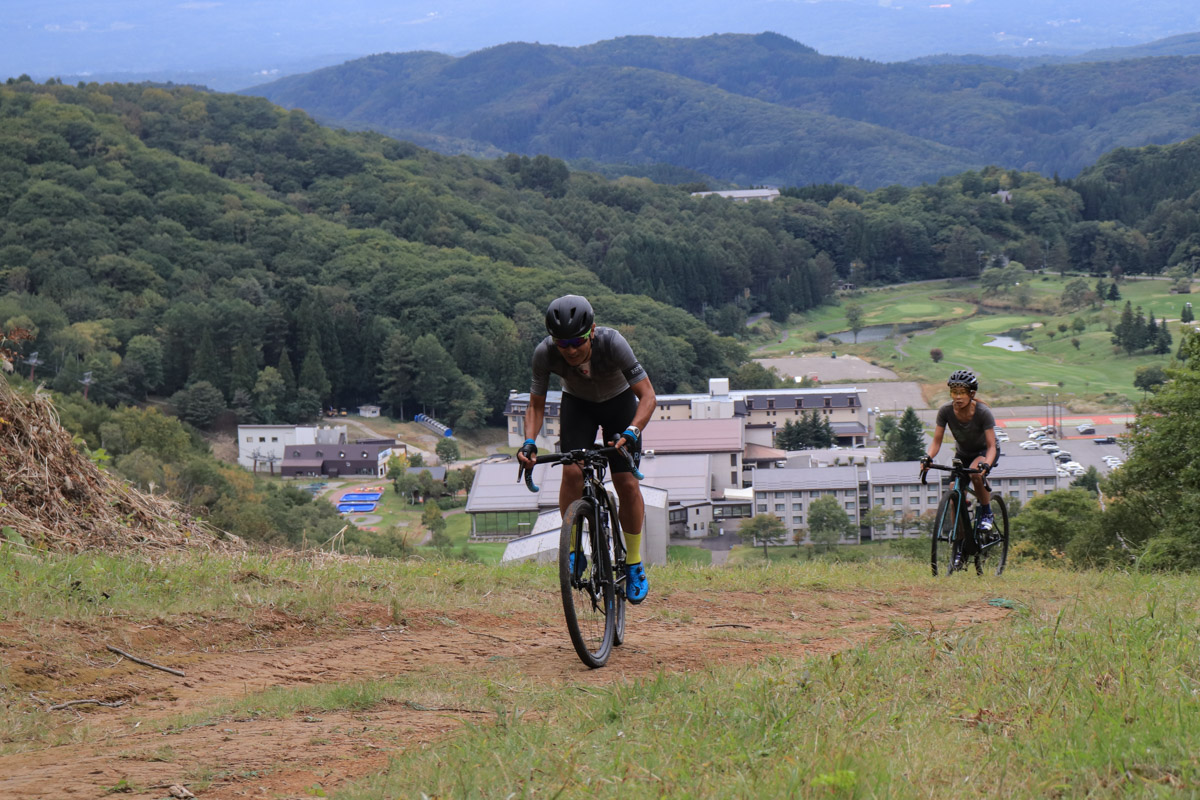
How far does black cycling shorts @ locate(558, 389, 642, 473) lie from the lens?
5938 mm

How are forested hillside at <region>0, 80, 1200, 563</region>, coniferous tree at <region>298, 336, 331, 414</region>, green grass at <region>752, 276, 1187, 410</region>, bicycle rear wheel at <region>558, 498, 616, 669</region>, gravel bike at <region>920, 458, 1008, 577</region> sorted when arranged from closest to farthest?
bicycle rear wheel at <region>558, 498, 616, 669</region> → gravel bike at <region>920, 458, 1008, 577</region> → forested hillside at <region>0, 80, 1200, 563</region> → green grass at <region>752, 276, 1187, 410</region> → coniferous tree at <region>298, 336, 331, 414</region>

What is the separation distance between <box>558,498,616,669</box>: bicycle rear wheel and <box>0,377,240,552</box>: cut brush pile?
13.7 ft

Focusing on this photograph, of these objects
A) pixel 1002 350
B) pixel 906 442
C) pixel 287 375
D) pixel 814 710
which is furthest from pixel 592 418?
pixel 1002 350

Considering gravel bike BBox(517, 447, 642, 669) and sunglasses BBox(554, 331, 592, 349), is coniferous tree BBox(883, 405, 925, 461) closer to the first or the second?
gravel bike BBox(517, 447, 642, 669)

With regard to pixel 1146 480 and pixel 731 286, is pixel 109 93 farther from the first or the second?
pixel 1146 480

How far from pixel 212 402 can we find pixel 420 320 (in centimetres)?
2172

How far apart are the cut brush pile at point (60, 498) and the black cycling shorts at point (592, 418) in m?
4.05

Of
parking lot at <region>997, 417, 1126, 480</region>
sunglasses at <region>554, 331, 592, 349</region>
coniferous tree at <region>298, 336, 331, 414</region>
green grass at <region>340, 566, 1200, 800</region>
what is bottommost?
parking lot at <region>997, 417, 1126, 480</region>

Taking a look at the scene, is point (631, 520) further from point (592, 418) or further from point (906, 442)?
point (906, 442)

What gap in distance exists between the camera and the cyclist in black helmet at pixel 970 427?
29.4 feet

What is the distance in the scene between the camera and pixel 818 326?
119062 millimetres

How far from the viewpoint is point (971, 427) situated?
29.7ft

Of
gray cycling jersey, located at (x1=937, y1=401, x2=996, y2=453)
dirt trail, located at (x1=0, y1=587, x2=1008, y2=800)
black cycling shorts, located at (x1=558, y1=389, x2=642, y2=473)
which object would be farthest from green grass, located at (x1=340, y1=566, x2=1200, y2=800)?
gray cycling jersey, located at (x1=937, y1=401, x2=996, y2=453)

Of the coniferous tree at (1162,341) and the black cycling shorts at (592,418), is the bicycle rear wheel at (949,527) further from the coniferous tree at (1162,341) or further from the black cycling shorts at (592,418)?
the coniferous tree at (1162,341)
